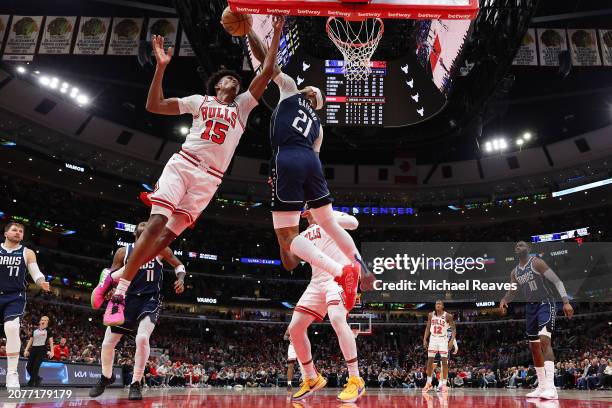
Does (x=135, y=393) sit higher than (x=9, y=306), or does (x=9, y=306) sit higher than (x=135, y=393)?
(x=9, y=306)

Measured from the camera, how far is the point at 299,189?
4.62m

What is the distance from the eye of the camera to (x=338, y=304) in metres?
5.50

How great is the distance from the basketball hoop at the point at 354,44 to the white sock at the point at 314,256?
8.03m

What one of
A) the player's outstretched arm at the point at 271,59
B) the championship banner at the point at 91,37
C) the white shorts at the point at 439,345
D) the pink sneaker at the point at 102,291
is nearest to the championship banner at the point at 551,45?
the white shorts at the point at 439,345

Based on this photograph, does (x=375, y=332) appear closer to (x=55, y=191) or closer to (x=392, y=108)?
(x=55, y=191)

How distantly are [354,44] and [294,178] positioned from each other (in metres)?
8.74

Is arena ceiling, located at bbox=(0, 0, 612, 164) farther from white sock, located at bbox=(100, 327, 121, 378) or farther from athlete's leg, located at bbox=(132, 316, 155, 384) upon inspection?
white sock, located at bbox=(100, 327, 121, 378)

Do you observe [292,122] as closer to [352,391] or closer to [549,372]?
[352,391]

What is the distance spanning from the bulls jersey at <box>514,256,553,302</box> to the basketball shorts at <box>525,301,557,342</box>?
92mm

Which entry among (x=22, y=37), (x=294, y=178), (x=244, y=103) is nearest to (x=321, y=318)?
(x=294, y=178)

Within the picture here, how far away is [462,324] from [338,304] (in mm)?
34743

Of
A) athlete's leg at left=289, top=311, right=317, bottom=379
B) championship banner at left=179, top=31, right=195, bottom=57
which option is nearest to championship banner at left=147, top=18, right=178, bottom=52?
championship banner at left=179, top=31, right=195, bottom=57

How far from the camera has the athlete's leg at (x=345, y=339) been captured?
5199 mm

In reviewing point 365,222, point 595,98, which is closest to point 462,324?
point 365,222
